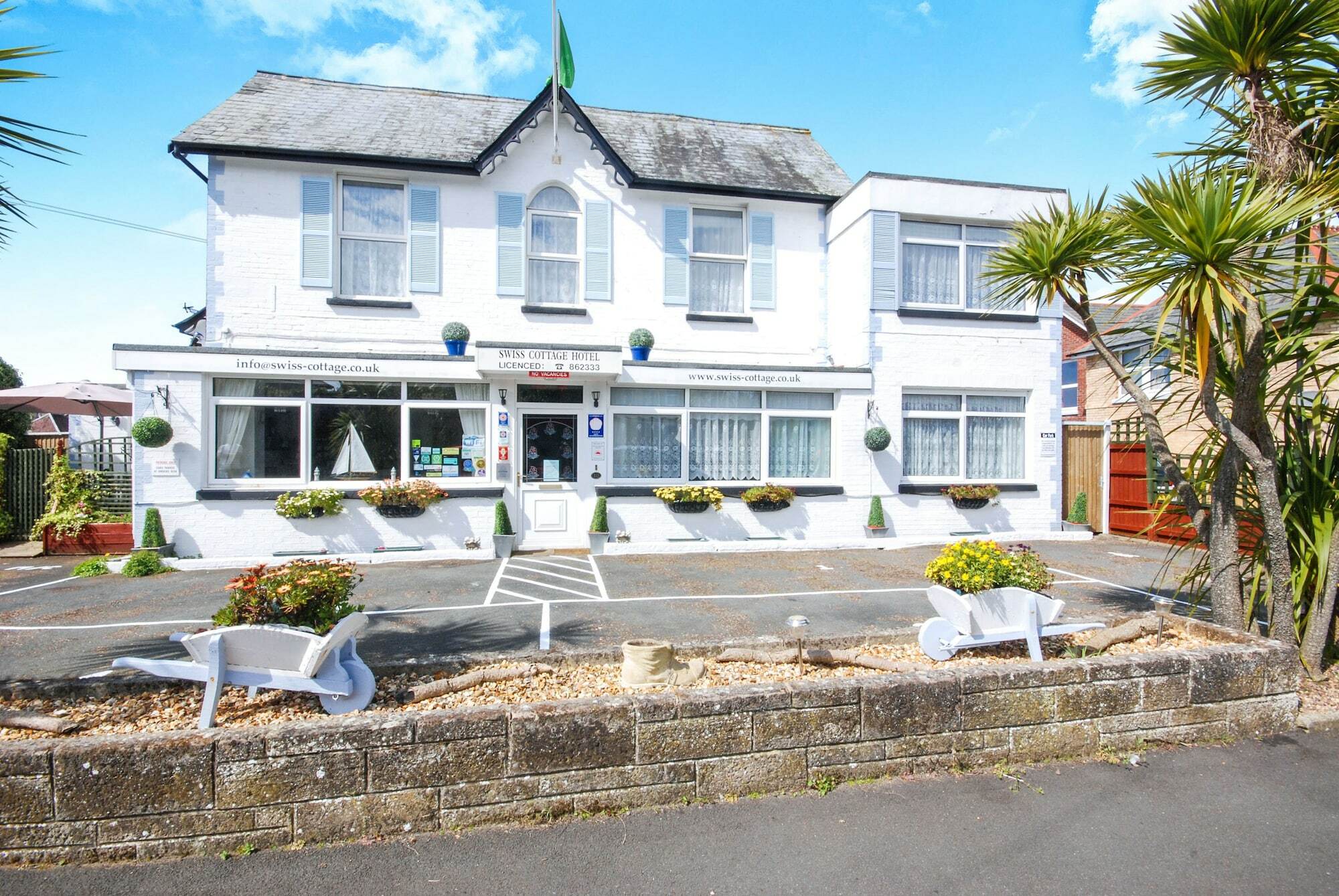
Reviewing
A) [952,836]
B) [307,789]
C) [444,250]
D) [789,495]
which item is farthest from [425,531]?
[952,836]

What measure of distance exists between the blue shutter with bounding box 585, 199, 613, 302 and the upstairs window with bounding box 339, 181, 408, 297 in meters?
2.95

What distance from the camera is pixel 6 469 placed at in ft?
40.4

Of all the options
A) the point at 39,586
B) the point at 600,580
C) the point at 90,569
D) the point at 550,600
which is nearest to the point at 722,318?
the point at 600,580

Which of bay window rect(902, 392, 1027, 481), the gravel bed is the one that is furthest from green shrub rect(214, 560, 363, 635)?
bay window rect(902, 392, 1027, 481)

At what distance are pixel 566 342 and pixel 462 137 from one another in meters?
4.10

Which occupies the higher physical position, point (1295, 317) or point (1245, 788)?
point (1295, 317)

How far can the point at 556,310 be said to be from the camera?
462 inches

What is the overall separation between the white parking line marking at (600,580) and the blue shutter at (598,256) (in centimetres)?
445

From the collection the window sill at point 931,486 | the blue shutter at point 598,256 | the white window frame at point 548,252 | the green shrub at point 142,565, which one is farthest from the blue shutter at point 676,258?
the green shrub at point 142,565

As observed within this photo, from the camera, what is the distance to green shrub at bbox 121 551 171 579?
30.5ft

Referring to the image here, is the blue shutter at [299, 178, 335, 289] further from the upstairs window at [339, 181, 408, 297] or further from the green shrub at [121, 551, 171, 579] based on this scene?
the green shrub at [121, 551, 171, 579]

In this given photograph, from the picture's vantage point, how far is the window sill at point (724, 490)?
1130 centimetres

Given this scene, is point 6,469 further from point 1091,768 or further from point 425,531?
point 1091,768

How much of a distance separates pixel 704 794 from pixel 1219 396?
5527 mm
